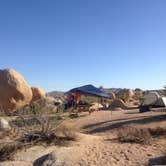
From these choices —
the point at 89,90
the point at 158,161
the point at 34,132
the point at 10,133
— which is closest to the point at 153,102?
the point at 89,90

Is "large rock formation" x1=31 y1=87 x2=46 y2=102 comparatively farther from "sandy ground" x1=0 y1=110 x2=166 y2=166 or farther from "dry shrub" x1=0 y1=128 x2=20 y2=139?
"sandy ground" x1=0 y1=110 x2=166 y2=166

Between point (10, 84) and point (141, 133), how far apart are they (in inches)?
523

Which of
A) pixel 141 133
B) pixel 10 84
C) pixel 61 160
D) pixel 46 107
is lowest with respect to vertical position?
pixel 61 160

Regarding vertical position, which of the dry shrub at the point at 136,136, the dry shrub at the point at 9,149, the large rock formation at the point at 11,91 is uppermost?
the large rock formation at the point at 11,91

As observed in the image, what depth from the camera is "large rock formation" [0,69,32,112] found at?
20609mm

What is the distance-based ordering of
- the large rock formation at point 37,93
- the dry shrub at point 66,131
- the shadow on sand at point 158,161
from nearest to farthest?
1. the shadow on sand at point 158,161
2. the dry shrub at point 66,131
3. the large rock formation at point 37,93

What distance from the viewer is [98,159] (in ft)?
24.8

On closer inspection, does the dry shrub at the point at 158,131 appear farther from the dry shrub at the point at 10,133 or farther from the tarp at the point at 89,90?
the tarp at the point at 89,90

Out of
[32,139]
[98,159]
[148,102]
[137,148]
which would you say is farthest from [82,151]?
[148,102]

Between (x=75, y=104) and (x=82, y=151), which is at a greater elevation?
(x=75, y=104)

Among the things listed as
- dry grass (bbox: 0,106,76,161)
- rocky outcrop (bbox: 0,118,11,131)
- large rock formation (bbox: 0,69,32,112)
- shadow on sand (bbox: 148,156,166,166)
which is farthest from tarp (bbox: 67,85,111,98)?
shadow on sand (bbox: 148,156,166,166)

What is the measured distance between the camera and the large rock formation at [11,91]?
20609 mm

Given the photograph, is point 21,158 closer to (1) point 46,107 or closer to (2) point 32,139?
(2) point 32,139

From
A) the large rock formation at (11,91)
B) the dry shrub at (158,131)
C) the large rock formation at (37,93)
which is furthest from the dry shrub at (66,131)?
→ the large rock formation at (37,93)
